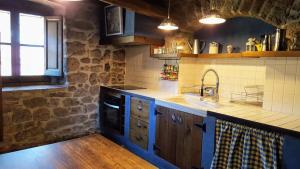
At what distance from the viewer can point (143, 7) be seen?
2744 millimetres

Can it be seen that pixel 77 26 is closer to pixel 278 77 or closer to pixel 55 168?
pixel 55 168

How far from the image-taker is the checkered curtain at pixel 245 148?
63.8 inches

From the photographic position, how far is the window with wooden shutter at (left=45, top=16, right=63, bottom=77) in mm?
3377

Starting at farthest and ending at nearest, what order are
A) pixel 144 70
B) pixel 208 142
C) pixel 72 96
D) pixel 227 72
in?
A: pixel 144 70, pixel 72 96, pixel 227 72, pixel 208 142

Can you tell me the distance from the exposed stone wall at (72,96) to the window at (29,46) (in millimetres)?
229

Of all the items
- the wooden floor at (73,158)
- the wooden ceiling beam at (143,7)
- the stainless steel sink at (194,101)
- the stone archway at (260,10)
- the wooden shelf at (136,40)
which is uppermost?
the wooden ceiling beam at (143,7)

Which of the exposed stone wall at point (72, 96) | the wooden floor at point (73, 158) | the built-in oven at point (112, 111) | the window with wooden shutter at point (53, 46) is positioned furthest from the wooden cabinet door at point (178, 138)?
the window with wooden shutter at point (53, 46)

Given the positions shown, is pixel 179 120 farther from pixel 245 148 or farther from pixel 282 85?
pixel 282 85

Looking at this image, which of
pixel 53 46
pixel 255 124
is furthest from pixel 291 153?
pixel 53 46

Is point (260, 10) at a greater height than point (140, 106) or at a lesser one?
greater

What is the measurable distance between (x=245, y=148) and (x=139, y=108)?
1.47 m

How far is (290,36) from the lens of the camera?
6.61ft

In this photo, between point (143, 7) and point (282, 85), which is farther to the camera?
point (143, 7)

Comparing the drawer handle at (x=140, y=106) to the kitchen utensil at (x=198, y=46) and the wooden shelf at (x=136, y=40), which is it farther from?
the kitchen utensil at (x=198, y=46)
